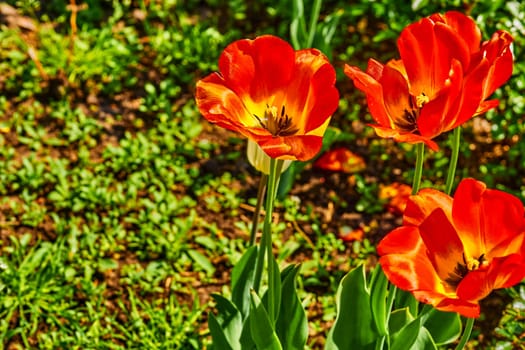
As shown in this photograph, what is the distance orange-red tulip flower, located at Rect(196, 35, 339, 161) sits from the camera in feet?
4.39

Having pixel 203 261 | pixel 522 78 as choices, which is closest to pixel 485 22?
pixel 522 78

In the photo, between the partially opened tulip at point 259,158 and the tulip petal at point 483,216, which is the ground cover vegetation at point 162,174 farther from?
the tulip petal at point 483,216

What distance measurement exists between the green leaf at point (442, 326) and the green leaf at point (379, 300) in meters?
0.20

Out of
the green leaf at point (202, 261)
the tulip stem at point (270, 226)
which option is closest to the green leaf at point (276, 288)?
the tulip stem at point (270, 226)

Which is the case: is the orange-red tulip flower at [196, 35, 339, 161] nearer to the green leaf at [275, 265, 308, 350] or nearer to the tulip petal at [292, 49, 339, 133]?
the tulip petal at [292, 49, 339, 133]

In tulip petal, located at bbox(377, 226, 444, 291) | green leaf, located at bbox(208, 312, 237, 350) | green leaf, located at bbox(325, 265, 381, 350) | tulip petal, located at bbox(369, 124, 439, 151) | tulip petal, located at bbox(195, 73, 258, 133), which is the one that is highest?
tulip petal, located at bbox(369, 124, 439, 151)

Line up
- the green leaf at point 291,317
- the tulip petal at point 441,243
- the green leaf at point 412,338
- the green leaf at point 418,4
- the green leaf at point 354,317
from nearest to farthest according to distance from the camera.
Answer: the tulip petal at point 441,243 → the green leaf at point 412,338 → the green leaf at point 354,317 → the green leaf at point 291,317 → the green leaf at point 418,4

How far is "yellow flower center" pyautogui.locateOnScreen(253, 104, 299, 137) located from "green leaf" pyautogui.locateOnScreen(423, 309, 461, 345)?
641mm

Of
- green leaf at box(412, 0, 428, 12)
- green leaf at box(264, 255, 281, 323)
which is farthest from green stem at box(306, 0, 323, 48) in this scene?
green leaf at box(264, 255, 281, 323)

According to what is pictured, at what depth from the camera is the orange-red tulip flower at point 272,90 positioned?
134 cm

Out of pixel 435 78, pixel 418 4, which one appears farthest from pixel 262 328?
pixel 418 4

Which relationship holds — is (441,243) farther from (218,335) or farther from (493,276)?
(218,335)

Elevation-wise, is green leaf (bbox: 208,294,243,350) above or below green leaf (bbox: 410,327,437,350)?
below

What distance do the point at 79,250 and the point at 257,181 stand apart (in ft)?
2.43
